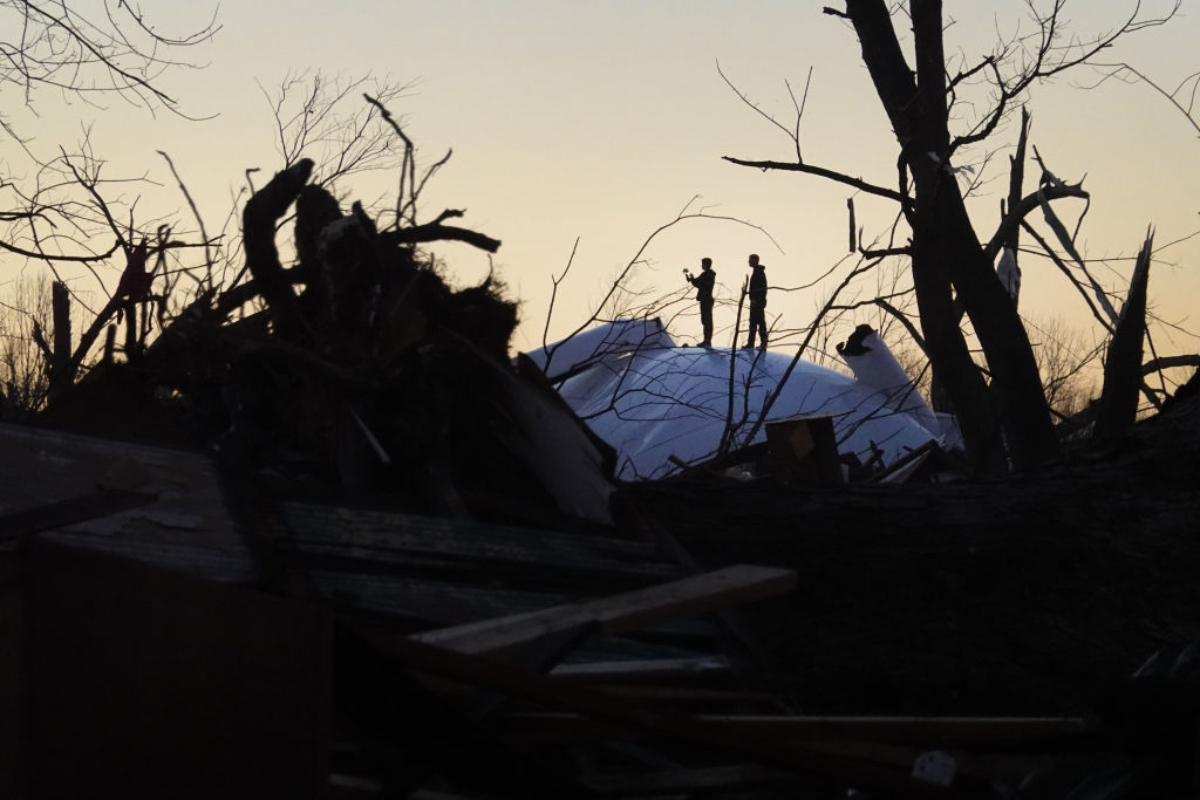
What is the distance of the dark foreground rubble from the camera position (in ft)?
6.44

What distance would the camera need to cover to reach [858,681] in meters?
3.88

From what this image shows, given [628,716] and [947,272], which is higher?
[947,272]

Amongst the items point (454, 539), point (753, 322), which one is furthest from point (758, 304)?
point (454, 539)

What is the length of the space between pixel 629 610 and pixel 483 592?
0.67m

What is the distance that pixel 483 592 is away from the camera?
331cm

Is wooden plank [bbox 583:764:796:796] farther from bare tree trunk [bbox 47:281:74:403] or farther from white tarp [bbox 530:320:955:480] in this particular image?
white tarp [bbox 530:320:955:480]

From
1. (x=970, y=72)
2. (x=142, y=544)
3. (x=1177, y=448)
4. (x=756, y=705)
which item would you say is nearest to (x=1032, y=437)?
(x=970, y=72)

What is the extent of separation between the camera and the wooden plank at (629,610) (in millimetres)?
2625

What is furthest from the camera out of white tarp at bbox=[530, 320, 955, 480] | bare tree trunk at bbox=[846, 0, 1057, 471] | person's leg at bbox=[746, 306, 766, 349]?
white tarp at bbox=[530, 320, 955, 480]

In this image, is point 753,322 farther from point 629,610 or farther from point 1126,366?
point 629,610

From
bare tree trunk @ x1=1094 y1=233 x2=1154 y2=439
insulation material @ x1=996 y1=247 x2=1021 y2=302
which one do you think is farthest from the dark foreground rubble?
insulation material @ x1=996 y1=247 x2=1021 y2=302

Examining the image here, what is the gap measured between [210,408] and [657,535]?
5.09ft

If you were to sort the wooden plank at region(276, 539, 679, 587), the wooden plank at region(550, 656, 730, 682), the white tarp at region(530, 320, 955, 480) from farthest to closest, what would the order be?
the white tarp at region(530, 320, 955, 480), the wooden plank at region(276, 539, 679, 587), the wooden plank at region(550, 656, 730, 682)

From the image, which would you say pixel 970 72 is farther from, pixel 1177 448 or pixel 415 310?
pixel 415 310
